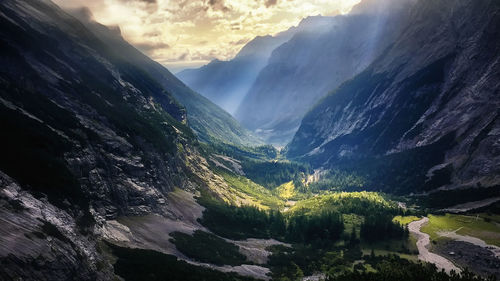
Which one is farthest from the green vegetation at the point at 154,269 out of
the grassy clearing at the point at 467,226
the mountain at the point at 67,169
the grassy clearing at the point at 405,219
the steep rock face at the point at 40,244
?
the grassy clearing at the point at 405,219

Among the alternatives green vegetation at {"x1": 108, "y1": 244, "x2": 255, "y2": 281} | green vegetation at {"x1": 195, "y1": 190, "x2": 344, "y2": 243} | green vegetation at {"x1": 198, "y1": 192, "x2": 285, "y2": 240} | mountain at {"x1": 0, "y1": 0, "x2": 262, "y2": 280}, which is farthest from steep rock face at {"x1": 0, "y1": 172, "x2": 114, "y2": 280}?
green vegetation at {"x1": 195, "y1": 190, "x2": 344, "y2": 243}

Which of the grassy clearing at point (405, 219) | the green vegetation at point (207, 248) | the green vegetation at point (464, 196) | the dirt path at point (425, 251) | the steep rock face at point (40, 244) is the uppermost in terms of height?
the green vegetation at point (464, 196)

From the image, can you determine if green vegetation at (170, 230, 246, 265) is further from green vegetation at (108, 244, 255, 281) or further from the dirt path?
the dirt path

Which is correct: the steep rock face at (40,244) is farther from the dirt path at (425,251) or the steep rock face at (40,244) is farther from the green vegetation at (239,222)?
the dirt path at (425,251)

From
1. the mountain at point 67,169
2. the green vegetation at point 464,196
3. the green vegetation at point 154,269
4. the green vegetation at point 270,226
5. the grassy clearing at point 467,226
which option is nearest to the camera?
the mountain at point 67,169

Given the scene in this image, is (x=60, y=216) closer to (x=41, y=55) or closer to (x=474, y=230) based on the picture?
(x=41, y=55)

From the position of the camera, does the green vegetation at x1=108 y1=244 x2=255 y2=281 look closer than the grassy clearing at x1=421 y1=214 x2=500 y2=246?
Yes

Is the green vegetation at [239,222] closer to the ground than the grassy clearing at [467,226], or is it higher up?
closer to the ground
